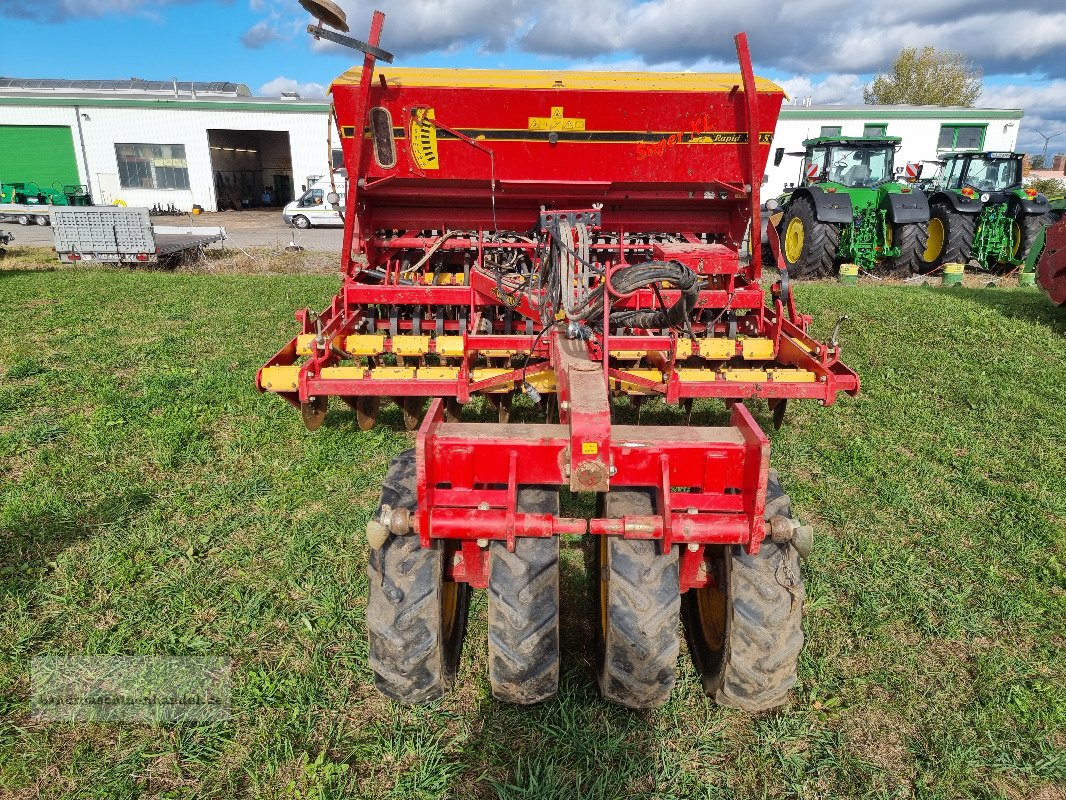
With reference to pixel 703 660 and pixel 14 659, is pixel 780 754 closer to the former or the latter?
pixel 703 660

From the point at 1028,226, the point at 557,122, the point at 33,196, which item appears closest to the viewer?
the point at 557,122

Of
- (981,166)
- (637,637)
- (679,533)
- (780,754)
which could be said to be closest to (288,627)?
(637,637)

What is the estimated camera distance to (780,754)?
8.27 ft

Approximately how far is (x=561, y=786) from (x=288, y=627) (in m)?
1.49

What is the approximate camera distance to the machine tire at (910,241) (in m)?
11.4

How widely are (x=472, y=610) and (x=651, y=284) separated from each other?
1745 mm

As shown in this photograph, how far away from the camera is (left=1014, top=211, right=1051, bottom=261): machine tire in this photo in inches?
456

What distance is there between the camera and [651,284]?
9.21 feet

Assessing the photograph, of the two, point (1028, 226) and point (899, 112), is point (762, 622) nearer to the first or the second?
point (1028, 226)

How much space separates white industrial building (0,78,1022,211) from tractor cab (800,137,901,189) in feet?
53.1

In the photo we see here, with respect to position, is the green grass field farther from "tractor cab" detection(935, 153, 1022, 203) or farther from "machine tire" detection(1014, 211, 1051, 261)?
"tractor cab" detection(935, 153, 1022, 203)

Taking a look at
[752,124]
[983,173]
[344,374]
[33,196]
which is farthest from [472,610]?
[33,196]

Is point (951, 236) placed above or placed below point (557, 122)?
below

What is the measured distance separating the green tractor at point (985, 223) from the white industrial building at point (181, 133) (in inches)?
656
